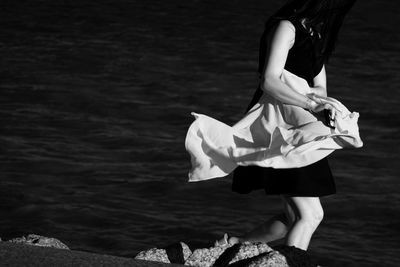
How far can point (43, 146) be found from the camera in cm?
1074

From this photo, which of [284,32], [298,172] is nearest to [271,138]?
[298,172]

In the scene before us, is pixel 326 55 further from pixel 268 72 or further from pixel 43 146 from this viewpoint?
pixel 43 146

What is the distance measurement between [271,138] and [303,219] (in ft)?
1.33

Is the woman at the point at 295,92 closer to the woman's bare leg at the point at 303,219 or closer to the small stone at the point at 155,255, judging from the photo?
the woman's bare leg at the point at 303,219

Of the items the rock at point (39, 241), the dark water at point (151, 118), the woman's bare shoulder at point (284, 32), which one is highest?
the woman's bare shoulder at point (284, 32)

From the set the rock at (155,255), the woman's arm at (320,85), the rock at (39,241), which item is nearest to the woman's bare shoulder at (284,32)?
the woman's arm at (320,85)

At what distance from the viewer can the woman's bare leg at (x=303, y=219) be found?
19.5 ft

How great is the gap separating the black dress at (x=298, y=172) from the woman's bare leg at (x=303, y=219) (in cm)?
6

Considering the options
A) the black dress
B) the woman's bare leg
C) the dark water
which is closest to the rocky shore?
the woman's bare leg

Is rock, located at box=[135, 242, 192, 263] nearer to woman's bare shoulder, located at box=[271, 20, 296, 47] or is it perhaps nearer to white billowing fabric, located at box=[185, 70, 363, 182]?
white billowing fabric, located at box=[185, 70, 363, 182]

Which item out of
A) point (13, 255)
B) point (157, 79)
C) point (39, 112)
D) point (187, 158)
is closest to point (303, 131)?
point (13, 255)

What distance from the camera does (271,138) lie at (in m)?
5.99

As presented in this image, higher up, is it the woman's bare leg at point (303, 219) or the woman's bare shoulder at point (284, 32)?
the woman's bare shoulder at point (284, 32)

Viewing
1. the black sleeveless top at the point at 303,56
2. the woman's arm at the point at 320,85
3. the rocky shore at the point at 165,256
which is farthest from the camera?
the woman's arm at the point at 320,85
